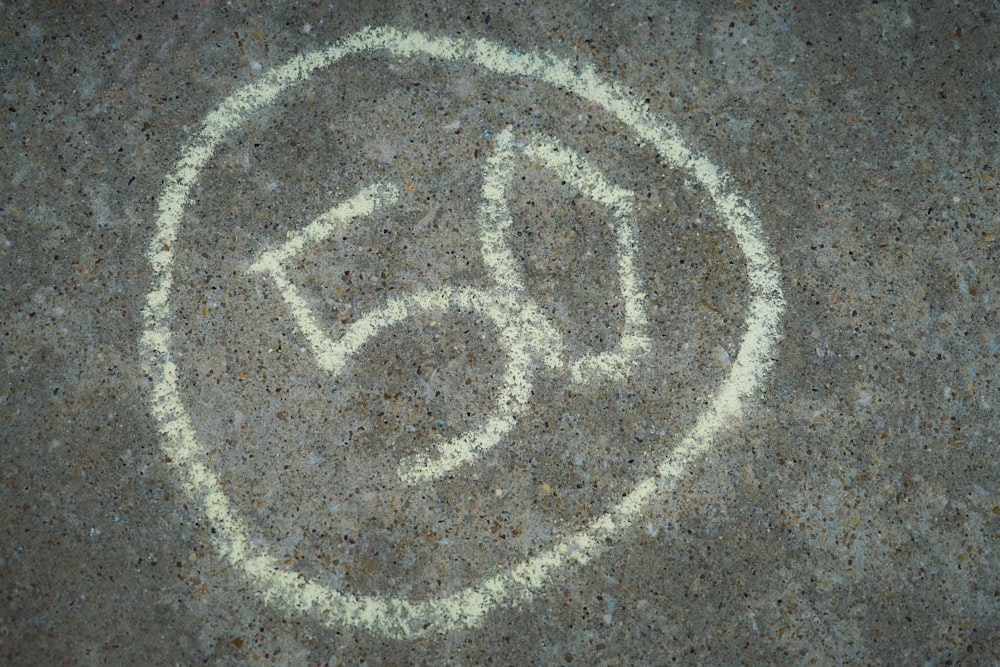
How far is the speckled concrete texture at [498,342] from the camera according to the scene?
211cm

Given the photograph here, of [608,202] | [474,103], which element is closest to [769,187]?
[608,202]

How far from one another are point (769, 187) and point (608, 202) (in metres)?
0.53

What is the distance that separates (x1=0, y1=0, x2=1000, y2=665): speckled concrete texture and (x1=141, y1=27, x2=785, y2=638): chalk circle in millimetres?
20

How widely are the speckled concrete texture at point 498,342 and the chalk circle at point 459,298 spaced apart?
2 cm

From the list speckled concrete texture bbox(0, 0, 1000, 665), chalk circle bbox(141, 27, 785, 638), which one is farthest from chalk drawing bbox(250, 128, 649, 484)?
chalk circle bbox(141, 27, 785, 638)

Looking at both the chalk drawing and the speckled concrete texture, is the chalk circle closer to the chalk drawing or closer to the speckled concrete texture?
the speckled concrete texture

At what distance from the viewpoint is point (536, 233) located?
7.27 ft

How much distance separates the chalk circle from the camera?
211cm

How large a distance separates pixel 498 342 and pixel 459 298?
19cm

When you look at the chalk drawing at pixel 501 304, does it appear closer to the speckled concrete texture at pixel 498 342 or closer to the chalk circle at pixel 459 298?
the speckled concrete texture at pixel 498 342

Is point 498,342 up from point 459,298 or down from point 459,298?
down

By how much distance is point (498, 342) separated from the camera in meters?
2.17

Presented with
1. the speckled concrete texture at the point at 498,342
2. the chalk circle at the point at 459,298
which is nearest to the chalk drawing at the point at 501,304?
the speckled concrete texture at the point at 498,342

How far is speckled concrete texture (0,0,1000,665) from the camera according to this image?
83.2 inches
